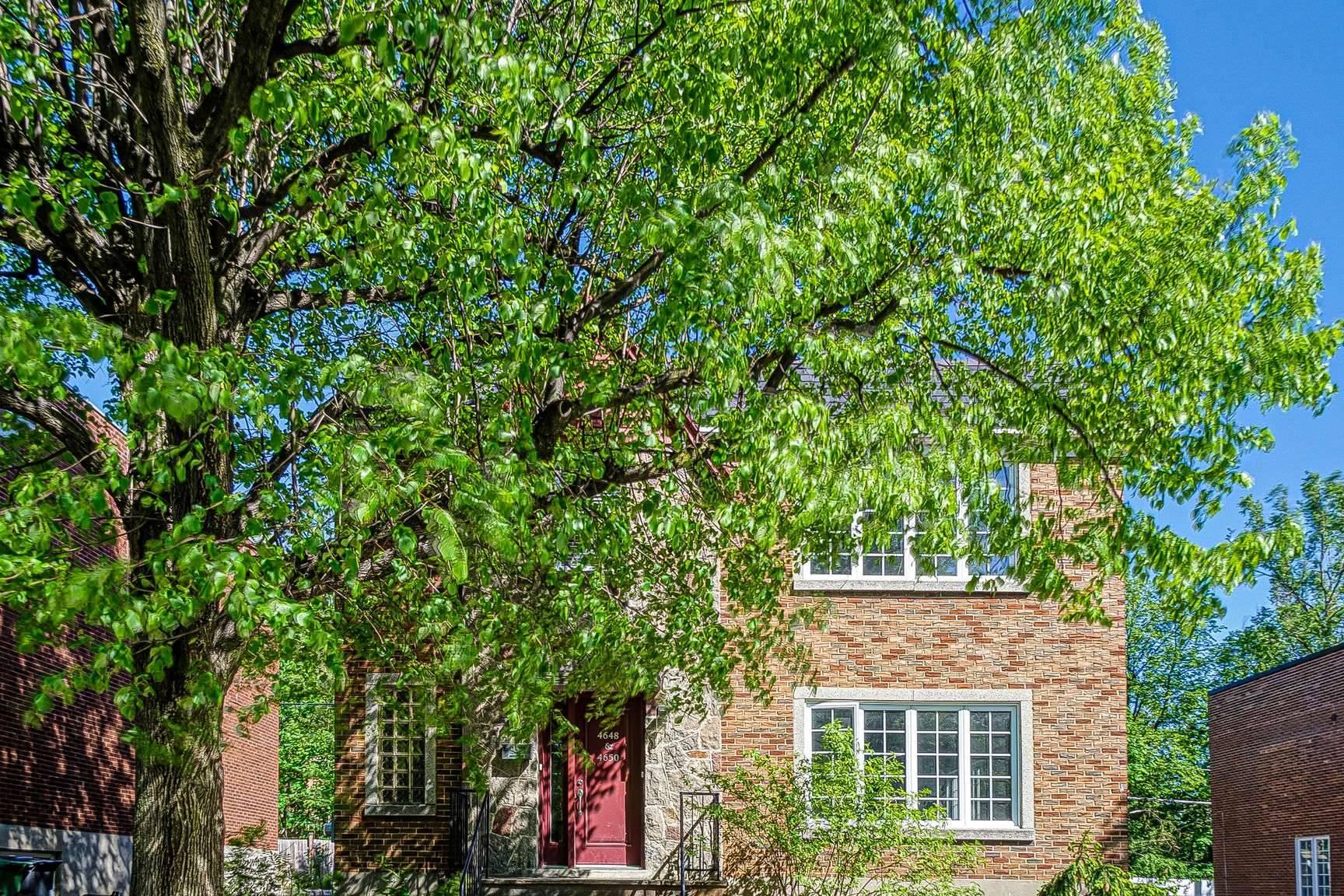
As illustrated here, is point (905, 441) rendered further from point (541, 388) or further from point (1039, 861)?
point (1039, 861)

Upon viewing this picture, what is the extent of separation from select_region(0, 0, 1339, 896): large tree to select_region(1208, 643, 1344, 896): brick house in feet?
46.7

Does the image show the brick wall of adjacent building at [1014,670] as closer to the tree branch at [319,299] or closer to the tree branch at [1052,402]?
the tree branch at [1052,402]

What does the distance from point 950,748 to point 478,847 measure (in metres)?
6.22

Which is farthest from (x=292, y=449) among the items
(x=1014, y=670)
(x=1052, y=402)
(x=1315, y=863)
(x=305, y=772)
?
(x=305, y=772)

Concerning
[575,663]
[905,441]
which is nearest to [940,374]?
[905,441]

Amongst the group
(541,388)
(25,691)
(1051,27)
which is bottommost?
(25,691)

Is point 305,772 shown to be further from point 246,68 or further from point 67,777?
point 246,68

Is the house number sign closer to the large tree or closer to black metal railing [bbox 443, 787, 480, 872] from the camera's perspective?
black metal railing [bbox 443, 787, 480, 872]

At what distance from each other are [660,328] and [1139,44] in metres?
5.15

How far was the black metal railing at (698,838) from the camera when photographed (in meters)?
14.5

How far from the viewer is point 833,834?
45.2ft

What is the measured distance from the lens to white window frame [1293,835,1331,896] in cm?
2034

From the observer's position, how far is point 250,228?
901 centimetres

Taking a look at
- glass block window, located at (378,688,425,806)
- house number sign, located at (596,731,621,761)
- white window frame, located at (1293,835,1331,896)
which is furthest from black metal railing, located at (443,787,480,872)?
white window frame, located at (1293,835,1331,896)
